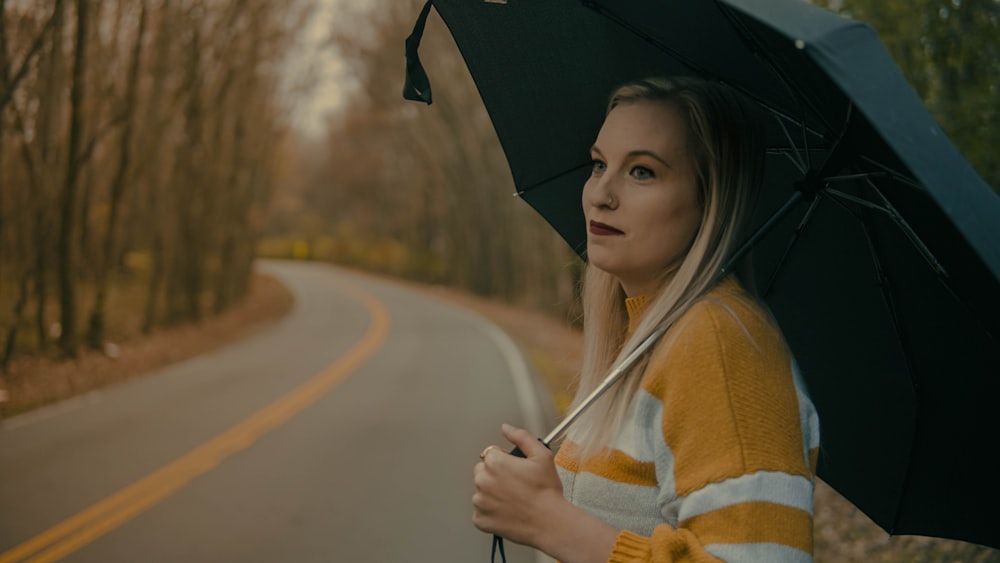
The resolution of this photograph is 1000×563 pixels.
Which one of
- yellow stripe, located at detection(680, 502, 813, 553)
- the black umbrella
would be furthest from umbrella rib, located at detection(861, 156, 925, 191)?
yellow stripe, located at detection(680, 502, 813, 553)

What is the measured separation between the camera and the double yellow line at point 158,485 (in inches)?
256

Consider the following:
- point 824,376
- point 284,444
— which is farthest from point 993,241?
point 284,444

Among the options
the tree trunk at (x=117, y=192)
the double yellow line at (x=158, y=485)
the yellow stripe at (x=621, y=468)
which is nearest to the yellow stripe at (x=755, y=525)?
the yellow stripe at (x=621, y=468)

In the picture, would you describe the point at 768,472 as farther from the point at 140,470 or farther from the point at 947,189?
the point at 140,470

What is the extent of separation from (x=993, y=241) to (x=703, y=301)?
47 centimetres

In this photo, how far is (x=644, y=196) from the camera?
1794mm

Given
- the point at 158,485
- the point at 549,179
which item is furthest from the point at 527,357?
the point at 549,179

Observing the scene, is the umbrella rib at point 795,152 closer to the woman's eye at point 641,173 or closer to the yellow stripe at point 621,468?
the woman's eye at point 641,173

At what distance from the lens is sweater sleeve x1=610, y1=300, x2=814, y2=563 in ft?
4.75

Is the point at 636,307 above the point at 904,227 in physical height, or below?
below

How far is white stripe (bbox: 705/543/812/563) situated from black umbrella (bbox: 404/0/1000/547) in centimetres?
62

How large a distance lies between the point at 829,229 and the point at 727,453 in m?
1.07

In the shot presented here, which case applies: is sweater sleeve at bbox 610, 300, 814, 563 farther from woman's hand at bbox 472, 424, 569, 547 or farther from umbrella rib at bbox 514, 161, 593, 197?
umbrella rib at bbox 514, 161, 593, 197

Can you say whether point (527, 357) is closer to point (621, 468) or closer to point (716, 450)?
point (621, 468)
